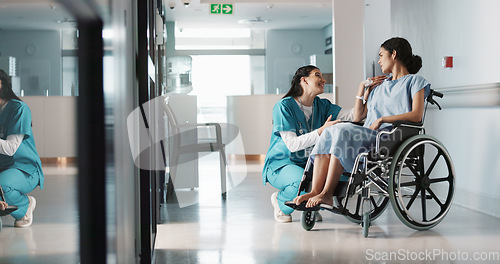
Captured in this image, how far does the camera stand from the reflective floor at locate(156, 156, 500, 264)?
8.42 feet

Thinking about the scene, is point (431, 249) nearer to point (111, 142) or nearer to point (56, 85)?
point (111, 142)

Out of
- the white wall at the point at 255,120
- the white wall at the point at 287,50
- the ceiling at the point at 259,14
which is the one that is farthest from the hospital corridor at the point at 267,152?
→ the white wall at the point at 287,50

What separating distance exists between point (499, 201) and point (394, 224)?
0.75 m

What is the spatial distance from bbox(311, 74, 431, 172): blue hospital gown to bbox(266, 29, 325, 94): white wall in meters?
8.84

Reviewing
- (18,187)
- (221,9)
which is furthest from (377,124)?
(221,9)

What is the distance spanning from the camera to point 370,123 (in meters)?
3.50

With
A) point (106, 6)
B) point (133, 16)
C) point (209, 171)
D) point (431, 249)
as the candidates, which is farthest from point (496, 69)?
point (209, 171)

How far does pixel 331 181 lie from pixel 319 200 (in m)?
0.14

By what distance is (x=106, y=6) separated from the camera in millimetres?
1107

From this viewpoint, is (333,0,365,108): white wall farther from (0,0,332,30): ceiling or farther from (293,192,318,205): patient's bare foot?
(293,192,318,205): patient's bare foot

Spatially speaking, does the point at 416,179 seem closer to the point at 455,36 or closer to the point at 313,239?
the point at 313,239

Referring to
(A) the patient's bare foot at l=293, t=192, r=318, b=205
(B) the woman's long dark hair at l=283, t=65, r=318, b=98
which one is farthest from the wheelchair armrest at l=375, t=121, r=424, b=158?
(B) the woman's long dark hair at l=283, t=65, r=318, b=98

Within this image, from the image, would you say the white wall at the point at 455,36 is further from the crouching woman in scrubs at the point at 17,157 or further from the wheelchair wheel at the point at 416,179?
the crouching woman in scrubs at the point at 17,157

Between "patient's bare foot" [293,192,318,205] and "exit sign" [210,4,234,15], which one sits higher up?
"exit sign" [210,4,234,15]
